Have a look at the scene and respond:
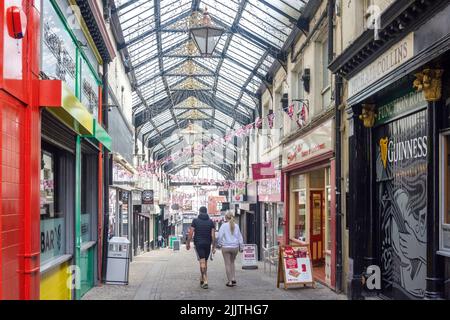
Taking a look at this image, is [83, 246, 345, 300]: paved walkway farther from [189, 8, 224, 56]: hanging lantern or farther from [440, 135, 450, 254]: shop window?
[189, 8, 224, 56]: hanging lantern

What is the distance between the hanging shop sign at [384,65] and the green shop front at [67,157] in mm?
4658

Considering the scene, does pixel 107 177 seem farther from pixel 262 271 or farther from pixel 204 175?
pixel 204 175

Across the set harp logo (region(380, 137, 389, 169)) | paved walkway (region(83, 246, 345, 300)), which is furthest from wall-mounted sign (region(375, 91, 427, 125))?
paved walkway (region(83, 246, 345, 300))

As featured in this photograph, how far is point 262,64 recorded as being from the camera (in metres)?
22.7

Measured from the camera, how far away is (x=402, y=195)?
979 cm

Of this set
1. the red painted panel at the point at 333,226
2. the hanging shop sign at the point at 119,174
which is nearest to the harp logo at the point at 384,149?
the red painted panel at the point at 333,226

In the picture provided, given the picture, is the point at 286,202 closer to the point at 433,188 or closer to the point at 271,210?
the point at 271,210

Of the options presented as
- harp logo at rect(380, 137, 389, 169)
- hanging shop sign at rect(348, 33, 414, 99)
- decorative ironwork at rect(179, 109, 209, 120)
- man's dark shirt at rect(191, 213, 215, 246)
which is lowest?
man's dark shirt at rect(191, 213, 215, 246)

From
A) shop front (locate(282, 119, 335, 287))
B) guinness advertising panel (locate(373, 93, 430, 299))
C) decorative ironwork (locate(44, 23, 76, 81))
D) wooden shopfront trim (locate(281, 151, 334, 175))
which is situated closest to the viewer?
decorative ironwork (locate(44, 23, 76, 81))

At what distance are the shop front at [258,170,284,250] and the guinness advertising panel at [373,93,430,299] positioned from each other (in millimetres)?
9412

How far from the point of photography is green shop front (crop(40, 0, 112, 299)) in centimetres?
838

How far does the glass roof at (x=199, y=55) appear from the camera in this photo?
18516mm

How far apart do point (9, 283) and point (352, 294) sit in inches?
263

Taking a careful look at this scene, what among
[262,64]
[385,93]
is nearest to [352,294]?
[385,93]
